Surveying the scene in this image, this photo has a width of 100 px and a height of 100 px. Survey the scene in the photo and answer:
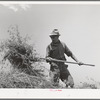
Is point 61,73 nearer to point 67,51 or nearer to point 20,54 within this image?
point 67,51

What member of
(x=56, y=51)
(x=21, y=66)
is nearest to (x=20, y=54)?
(x=21, y=66)

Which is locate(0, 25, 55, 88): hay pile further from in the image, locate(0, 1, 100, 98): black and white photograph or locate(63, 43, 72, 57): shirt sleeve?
locate(63, 43, 72, 57): shirt sleeve

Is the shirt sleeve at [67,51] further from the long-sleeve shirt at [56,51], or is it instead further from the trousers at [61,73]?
the trousers at [61,73]

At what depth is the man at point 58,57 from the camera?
6.43 metres

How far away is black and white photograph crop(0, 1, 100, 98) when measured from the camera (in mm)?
6375

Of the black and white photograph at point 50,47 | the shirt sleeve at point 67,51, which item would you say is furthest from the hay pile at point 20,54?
the shirt sleeve at point 67,51

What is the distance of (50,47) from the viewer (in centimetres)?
652

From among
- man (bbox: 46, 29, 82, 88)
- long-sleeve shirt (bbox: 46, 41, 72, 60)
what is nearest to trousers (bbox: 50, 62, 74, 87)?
man (bbox: 46, 29, 82, 88)

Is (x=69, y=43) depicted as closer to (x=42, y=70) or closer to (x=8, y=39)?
(x=42, y=70)

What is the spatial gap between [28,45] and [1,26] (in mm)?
774

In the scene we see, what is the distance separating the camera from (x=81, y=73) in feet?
21.5

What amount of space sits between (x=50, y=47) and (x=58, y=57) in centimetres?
29

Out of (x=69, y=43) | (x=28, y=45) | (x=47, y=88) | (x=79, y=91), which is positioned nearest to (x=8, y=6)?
(x=28, y=45)

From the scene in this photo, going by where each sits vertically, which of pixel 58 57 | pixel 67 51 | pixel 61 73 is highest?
pixel 67 51
